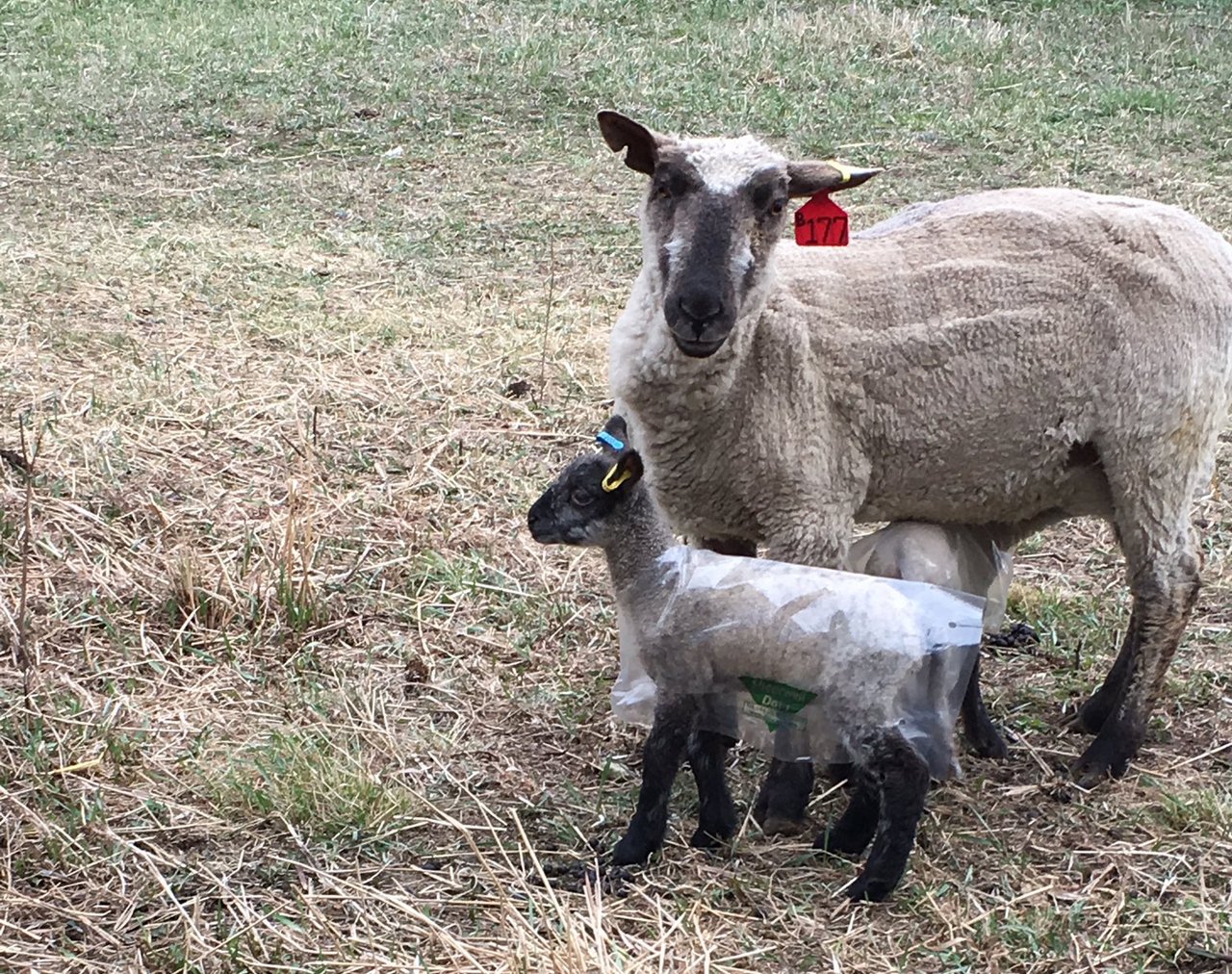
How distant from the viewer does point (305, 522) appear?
4.62m

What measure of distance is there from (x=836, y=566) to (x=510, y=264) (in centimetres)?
459

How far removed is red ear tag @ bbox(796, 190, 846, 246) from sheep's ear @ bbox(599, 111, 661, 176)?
1.78 ft

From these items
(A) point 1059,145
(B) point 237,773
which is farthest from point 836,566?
(A) point 1059,145

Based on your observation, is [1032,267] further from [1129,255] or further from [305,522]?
[305,522]

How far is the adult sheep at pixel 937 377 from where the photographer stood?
12.0 feet

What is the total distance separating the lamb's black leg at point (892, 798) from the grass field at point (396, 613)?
0.09 metres

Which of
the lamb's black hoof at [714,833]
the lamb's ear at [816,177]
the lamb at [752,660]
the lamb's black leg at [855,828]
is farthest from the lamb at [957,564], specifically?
the lamb's ear at [816,177]

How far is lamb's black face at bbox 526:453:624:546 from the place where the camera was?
3438 millimetres

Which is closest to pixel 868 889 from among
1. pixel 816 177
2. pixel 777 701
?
pixel 777 701

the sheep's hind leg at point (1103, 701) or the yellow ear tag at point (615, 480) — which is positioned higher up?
the yellow ear tag at point (615, 480)

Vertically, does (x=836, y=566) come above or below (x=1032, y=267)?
below

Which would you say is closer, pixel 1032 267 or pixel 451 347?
pixel 1032 267

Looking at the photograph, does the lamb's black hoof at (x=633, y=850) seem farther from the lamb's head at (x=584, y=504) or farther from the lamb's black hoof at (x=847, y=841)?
the lamb's head at (x=584, y=504)

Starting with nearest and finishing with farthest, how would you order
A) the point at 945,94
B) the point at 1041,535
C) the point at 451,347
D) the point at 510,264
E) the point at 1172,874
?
the point at 1172,874 < the point at 1041,535 < the point at 451,347 < the point at 510,264 < the point at 945,94
